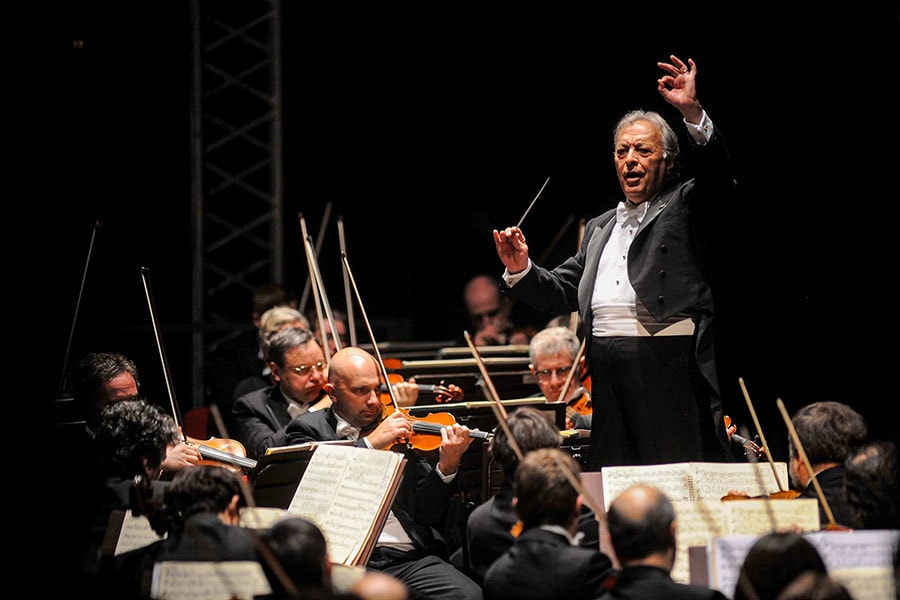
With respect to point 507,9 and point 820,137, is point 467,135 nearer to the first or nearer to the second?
point 507,9

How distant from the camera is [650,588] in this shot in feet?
8.12

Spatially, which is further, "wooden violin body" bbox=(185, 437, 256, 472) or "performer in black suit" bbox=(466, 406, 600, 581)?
"wooden violin body" bbox=(185, 437, 256, 472)

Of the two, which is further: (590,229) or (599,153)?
(599,153)

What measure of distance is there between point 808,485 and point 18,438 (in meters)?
2.12

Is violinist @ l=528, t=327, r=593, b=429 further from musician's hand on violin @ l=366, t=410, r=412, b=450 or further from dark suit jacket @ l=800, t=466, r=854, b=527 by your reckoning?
dark suit jacket @ l=800, t=466, r=854, b=527

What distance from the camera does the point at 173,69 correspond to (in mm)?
7465

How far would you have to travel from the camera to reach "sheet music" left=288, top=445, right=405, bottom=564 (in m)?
3.26

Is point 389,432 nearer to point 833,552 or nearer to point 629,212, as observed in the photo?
point 629,212

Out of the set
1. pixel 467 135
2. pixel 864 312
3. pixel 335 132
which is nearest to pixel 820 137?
pixel 864 312

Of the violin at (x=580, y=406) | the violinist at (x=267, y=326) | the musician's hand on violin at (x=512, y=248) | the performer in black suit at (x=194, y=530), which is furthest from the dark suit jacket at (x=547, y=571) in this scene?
the violinist at (x=267, y=326)

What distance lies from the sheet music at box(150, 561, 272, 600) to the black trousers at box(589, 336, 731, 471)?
4.66ft

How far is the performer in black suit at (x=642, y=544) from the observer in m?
2.48

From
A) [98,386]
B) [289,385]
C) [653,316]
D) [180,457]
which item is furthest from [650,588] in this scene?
[289,385]

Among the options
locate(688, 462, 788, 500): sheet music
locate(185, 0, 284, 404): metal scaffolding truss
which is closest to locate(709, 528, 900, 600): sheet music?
locate(688, 462, 788, 500): sheet music
